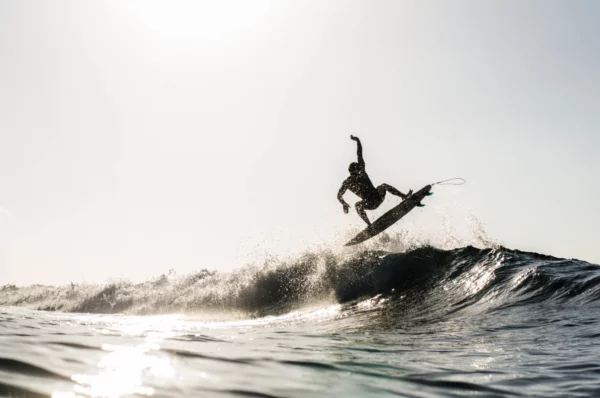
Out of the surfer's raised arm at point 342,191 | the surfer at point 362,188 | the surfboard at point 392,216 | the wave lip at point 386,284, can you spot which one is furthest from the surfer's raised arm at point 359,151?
the wave lip at point 386,284

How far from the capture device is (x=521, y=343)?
18.1 ft

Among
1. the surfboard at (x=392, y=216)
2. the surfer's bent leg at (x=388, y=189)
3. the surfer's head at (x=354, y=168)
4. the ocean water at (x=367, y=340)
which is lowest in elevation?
the ocean water at (x=367, y=340)

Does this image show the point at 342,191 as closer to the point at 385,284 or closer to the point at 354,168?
the point at 354,168

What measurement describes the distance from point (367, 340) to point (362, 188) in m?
7.33

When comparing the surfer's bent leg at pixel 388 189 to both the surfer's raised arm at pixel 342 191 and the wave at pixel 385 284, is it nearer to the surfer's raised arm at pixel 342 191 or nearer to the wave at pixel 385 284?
the surfer's raised arm at pixel 342 191

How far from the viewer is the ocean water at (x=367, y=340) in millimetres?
3346

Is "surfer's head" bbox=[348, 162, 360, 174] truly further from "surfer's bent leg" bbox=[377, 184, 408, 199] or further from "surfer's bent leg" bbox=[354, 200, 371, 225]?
"surfer's bent leg" bbox=[354, 200, 371, 225]

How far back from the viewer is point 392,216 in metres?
14.3

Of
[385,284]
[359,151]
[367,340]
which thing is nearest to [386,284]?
[385,284]

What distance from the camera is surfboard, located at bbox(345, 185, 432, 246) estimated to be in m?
14.0

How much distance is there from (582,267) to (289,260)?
8702 mm

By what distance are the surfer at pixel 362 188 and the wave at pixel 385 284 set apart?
1.76 m

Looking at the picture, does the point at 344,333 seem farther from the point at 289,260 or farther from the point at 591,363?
the point at 289,260

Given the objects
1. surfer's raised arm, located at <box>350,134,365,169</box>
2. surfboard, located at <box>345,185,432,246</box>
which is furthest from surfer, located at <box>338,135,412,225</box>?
surfboard, located at <box>345,185,432,246</box>
